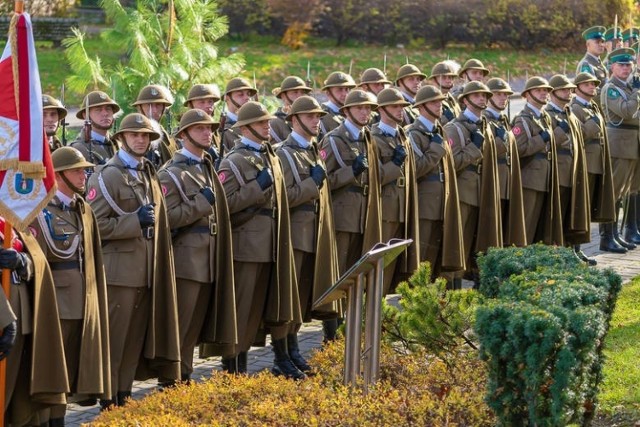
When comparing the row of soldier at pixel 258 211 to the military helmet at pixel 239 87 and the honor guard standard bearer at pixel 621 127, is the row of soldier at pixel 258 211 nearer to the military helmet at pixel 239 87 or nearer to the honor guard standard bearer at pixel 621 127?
the military helmet at pixel 239 87

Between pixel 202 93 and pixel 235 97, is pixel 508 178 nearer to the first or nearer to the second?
pixel 235 97

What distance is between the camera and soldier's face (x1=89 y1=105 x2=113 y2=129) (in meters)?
11.5

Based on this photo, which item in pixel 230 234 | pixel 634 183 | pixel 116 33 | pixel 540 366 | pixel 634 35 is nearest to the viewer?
pixel 540 366

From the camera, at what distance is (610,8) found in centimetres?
3469

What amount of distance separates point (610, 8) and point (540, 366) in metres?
29.3

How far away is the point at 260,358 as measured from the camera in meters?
11.7

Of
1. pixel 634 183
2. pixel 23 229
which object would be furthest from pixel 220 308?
pixel 634 183

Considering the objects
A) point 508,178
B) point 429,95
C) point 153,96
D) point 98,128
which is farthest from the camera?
point 508,178

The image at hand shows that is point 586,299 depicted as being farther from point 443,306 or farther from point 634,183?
point 634,183

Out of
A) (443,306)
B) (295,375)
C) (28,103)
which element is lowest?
(295,375)

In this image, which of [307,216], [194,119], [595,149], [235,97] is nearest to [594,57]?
[595,149]

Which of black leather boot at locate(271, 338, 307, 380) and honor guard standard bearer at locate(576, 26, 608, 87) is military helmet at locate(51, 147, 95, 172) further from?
honor guard standard bearer at locate(576, 26, 608, 87)

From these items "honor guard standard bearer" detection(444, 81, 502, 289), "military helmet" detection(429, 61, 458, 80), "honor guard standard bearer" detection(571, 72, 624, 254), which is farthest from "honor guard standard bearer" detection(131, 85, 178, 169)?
"honor guard standard bearer" detection(571, 72, 624, 254)

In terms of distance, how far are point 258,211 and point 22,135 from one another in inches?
106
